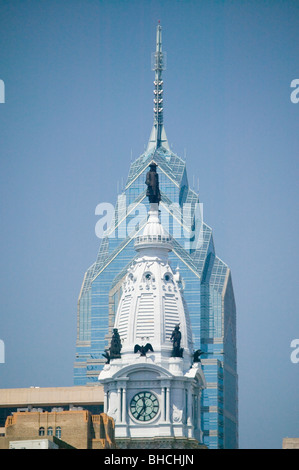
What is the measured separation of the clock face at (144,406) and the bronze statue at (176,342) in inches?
212

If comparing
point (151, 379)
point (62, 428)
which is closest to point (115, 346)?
point (151, 379)

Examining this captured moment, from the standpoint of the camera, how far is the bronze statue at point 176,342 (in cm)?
19612

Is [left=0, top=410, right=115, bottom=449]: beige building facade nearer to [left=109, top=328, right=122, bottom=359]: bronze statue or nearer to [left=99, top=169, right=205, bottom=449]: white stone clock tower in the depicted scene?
[left=99, top=169, right=205, bottom=449]: white stone clock tower

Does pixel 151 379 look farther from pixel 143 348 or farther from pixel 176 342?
pixel 176 342

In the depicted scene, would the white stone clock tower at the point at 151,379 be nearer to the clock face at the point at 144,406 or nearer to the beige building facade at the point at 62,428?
the clock face at the point at 144,406

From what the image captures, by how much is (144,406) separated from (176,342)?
7.99 m

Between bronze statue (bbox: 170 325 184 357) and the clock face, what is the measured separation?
17.6 feet

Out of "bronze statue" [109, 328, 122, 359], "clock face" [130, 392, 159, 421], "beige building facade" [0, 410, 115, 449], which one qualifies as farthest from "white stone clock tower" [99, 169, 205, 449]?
"beige building facade" [0, 410, 115, 449]

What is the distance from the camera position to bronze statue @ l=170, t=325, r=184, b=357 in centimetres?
19612

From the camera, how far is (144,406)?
196 metres

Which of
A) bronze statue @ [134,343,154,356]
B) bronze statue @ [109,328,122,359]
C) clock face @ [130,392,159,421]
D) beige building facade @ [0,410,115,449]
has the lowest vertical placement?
beige building facade @ [0,410,115,449]

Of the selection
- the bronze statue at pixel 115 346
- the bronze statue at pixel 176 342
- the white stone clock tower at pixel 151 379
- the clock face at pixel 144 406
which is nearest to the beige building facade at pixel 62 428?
the white stone clock tower at pixel 151 379

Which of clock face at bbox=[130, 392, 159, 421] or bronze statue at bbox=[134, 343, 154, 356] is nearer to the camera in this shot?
bronze statue at bbox=[134, 343, 154, 356]
